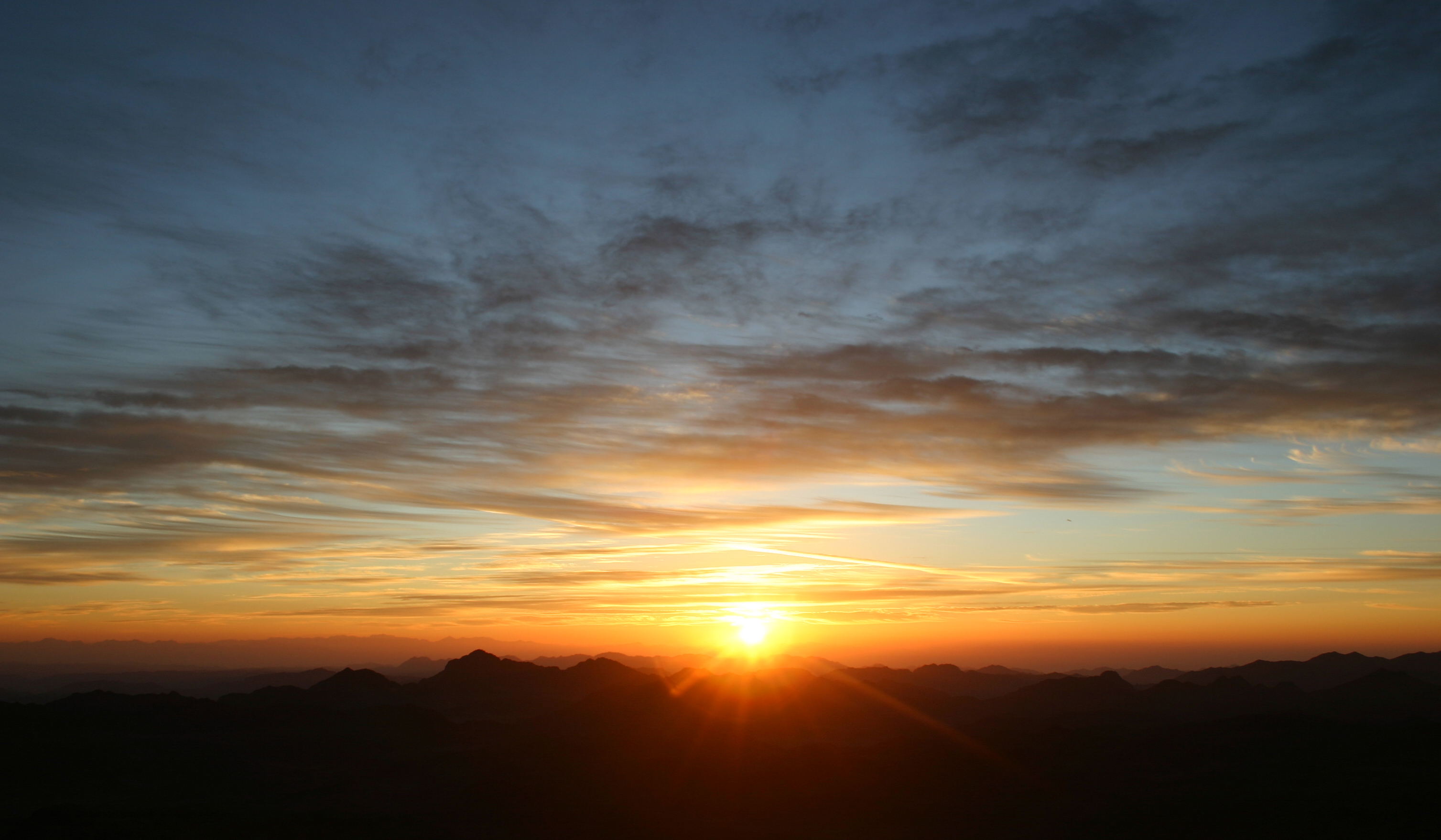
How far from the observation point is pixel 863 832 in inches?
3083

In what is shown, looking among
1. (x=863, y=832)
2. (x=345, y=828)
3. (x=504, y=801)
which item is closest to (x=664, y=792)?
(x=504, y=801)

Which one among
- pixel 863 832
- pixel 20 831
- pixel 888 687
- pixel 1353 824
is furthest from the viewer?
pixel 888 687

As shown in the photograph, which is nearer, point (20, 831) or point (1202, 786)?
point (20, 831)

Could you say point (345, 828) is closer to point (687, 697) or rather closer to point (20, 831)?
point (20, 831)

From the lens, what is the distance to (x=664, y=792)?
311 feet

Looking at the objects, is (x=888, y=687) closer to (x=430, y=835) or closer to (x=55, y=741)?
(x=430, y=835)

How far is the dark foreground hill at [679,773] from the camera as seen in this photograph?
76.7 m

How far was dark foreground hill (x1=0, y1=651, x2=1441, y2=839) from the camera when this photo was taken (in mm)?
76688

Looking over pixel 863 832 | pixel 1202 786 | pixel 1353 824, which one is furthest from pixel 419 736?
pixel 1353 824

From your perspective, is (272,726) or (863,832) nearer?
(863,832)

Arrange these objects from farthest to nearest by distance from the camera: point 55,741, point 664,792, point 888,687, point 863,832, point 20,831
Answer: point 888,687 < point 55,741 < point 664,792 < point 863,832 < point 20,831

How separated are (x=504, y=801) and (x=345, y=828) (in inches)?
736

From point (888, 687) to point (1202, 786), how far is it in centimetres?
11053

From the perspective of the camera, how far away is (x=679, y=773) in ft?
334
